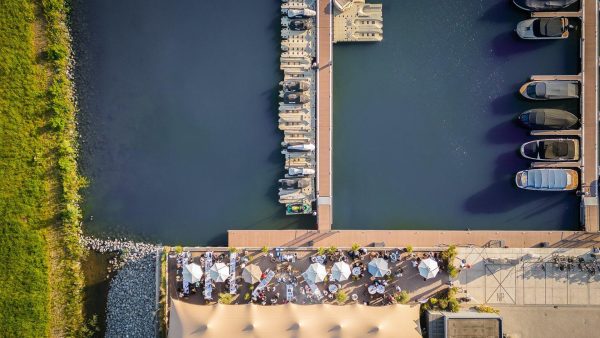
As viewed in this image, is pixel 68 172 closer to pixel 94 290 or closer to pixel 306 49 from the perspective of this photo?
pixel 94 290

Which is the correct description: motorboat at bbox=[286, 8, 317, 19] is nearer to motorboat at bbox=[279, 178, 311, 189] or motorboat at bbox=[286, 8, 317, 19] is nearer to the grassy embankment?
motorboat at bbox=[279, 178, 311, 189]

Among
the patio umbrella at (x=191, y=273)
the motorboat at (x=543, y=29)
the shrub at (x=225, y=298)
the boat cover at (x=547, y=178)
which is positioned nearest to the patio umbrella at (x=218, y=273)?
the patio umbrella at (x=191, y=273)

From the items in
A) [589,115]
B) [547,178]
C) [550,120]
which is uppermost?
[589,115]

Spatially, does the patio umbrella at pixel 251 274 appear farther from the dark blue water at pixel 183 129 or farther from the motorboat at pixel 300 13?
the motorboat at pixel 300 13

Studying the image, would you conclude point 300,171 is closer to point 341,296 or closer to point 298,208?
point 298,208

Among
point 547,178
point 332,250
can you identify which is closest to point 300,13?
point 332,250

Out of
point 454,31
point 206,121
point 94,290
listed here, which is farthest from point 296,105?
point 94,290
